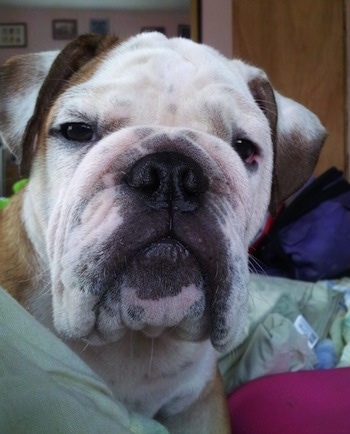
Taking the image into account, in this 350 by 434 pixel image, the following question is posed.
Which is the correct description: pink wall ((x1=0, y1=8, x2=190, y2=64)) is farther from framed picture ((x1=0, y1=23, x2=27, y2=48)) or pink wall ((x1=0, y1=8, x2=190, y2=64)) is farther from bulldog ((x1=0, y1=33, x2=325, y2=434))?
bulldog ((x1=0, y1=33, x2=325, y2=434))

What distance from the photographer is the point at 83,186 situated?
76cm

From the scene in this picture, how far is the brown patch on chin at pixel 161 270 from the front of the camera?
2.23 ft

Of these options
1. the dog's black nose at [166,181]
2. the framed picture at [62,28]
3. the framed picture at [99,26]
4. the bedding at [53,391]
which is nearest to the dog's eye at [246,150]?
the dog's black nose at [166,181]

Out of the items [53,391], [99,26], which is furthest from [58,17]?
[53,391]

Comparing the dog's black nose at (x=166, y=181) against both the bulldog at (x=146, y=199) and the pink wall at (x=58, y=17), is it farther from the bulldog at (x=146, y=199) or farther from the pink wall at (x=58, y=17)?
the pink wall at (x=58, y=17)

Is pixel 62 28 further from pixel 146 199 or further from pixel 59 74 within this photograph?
pixel 146 199

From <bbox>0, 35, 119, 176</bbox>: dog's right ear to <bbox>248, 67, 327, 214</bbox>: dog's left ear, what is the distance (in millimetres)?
297

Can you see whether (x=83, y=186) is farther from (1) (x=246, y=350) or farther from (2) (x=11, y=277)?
(1) (x=246, y=350)

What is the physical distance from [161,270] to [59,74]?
463 millimetres

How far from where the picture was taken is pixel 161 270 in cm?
69

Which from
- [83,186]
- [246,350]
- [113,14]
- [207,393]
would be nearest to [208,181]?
[83,186]

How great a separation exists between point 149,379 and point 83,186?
0.39 m

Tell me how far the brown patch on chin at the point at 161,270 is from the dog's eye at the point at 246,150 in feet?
1.03

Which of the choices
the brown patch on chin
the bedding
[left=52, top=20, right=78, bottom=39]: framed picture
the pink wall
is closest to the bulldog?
the brown patch on chin
